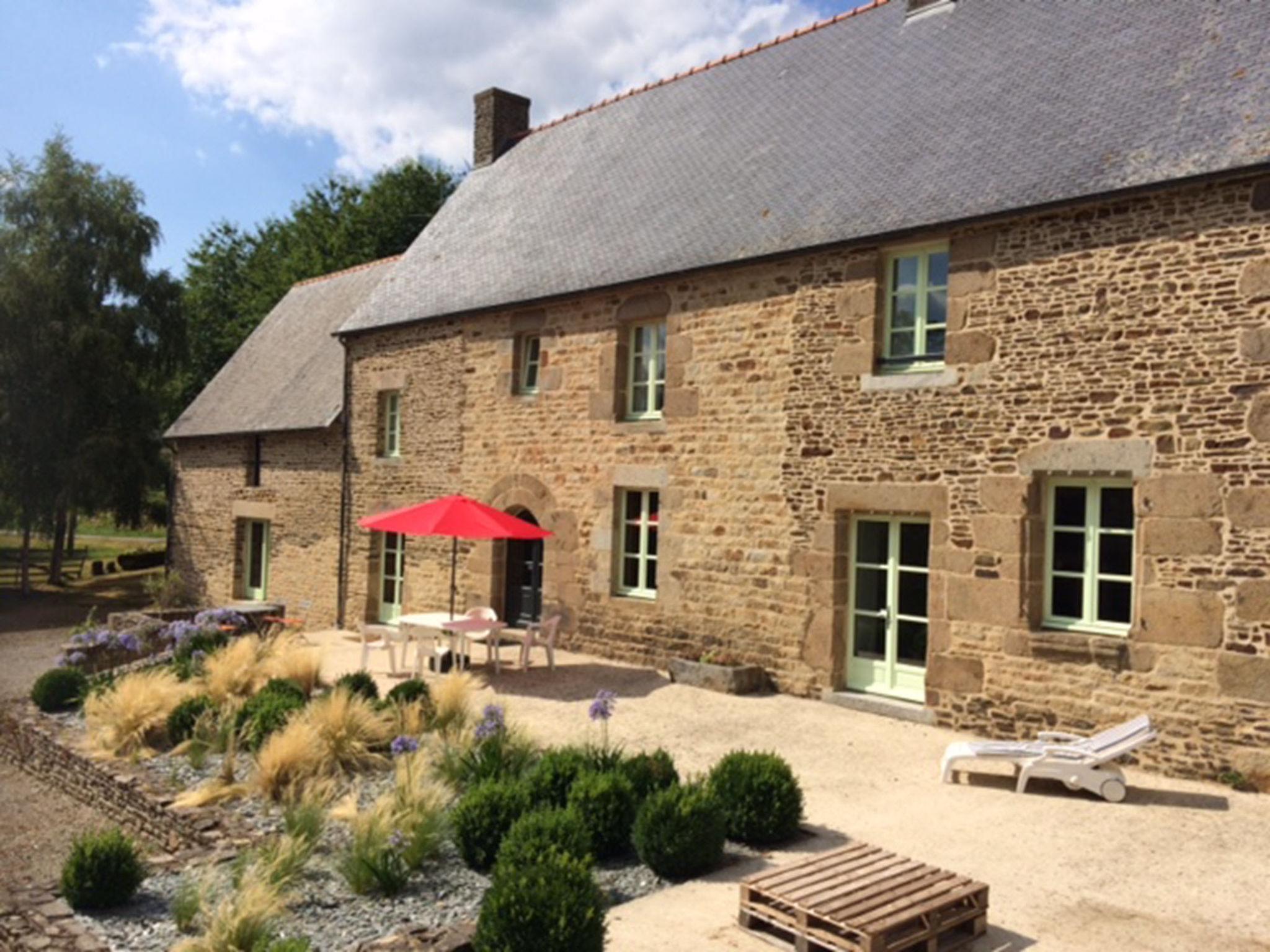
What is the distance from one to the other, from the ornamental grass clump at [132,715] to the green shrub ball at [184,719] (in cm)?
14

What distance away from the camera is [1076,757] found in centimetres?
720

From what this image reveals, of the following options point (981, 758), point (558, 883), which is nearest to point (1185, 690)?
point (981, 758)

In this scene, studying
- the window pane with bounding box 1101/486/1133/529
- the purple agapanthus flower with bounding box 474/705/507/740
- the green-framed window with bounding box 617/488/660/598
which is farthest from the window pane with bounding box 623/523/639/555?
the window pane with bounding box 1101/486/1133/529

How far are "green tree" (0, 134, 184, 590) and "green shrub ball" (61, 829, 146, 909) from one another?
1873 centimetres

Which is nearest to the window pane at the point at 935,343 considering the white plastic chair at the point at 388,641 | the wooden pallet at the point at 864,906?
the wooden pallet at the point at 864,906

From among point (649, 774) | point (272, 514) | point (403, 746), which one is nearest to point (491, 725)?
point (403, 746)

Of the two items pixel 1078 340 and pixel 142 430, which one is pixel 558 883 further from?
pixel 142 430

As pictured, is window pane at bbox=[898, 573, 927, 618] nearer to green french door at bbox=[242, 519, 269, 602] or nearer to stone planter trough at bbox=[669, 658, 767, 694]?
stone planter trough at bbox=[669, 658, 767, 694]

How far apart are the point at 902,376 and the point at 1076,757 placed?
3.74 meters

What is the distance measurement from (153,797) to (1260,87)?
1000 cm

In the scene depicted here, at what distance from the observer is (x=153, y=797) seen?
7805 mm

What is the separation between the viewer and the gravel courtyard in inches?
198

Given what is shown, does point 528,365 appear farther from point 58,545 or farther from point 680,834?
point 58,545

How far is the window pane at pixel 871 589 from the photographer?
32.4 feet
